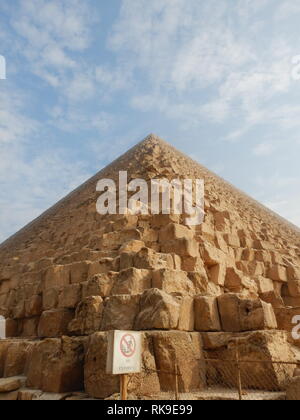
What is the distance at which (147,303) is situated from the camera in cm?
726

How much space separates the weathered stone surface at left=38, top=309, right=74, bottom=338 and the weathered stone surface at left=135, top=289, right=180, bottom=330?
223cm

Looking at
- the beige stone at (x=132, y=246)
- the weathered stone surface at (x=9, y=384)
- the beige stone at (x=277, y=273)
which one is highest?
the beige stone at (x=132, y=246)

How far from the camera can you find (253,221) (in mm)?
18234

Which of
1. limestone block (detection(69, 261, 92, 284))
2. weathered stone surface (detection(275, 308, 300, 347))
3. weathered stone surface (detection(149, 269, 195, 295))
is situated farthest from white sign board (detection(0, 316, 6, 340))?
weathered stone surface (detection(275, 308, 300, 347))

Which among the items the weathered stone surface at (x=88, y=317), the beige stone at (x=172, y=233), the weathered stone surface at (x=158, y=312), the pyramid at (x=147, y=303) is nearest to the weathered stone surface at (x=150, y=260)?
the pyramid at (x=147, y=303)

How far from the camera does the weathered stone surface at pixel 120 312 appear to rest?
287 inches

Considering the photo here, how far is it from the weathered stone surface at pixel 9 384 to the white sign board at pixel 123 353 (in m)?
3.57

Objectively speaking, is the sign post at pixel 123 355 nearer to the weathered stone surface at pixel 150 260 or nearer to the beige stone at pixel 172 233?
the weathered stone surface at pixel 150 260

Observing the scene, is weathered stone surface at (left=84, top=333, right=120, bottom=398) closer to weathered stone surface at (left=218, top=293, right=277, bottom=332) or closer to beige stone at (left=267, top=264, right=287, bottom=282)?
weathered stone surface at (left=218, top=293, right=277, bottom=332)

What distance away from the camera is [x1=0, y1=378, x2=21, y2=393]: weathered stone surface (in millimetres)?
6977

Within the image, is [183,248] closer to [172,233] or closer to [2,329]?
[172,233]

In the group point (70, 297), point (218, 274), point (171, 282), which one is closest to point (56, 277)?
point (70, 297)

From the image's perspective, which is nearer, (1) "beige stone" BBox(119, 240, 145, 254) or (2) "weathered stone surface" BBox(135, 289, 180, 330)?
(2) "weathered stone surface" BBox(135, 289, 180, 330)
